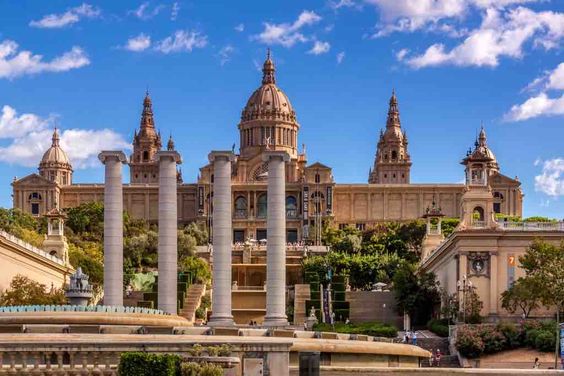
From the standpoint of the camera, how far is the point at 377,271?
12562 centimetres

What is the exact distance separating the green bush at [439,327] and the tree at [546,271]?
792cm

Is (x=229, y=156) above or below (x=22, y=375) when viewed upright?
above

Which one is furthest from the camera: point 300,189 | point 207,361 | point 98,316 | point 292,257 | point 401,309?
point 300,189

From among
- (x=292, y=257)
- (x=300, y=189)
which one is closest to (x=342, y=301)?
(x=292, y=257)

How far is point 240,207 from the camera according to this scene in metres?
198

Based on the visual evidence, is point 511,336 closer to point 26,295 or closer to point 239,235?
point 26,295

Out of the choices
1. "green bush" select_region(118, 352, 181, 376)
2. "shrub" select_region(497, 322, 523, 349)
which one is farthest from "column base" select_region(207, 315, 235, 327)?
"green bush" select_region(118, 352, 181, 376)

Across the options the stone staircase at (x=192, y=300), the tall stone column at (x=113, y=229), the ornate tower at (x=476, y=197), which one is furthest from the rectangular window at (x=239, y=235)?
the tall stone column at (x=113, y=229)

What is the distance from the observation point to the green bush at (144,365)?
33.8 m

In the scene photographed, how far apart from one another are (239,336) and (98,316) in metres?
10.5

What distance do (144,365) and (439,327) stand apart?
52566 mm

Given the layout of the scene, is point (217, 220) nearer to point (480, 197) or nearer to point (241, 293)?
point (480, 197)

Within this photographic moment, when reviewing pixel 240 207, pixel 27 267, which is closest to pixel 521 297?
pixel 27 267

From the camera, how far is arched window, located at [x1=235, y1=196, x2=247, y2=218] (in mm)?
196750
